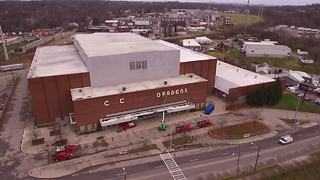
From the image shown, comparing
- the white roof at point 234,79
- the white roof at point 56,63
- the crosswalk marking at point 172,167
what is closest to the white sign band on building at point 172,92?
the white roof at point 234,79

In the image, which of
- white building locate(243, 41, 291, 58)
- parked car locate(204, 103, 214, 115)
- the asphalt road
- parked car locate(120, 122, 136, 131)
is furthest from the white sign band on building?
white building locate(243, 41, 291, 58)

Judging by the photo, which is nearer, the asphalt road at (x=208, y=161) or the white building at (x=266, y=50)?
the asphalt road at (x=208, y=161)

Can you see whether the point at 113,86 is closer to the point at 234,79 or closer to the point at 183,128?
the point at 183,128

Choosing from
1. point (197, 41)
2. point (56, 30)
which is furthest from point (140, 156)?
point (56, 30)

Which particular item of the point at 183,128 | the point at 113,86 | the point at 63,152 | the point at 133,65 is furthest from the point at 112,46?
the point at 63,152

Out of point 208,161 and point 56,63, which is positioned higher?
point 56,63

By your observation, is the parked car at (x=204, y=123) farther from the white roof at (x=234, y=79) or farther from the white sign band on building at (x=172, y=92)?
the white roof at (x=234, y=79)
